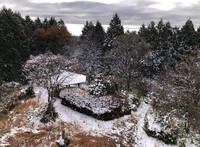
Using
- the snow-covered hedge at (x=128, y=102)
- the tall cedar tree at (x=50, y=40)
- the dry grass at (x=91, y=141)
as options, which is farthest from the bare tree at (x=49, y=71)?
the tall cedar tree at (x=50, y=40)

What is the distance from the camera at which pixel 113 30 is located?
203 feet

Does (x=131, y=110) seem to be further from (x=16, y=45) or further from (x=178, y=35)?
(x=178, y=35)

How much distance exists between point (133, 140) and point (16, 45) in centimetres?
3292

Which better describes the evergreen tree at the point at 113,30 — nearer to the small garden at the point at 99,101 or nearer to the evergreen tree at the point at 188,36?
the evergreen tree at the point at 188,36

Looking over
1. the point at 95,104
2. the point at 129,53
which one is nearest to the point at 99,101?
the point at 95,104

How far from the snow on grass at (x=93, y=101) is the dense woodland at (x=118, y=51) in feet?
17.9

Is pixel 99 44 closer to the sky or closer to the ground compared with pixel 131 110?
closer to the sky

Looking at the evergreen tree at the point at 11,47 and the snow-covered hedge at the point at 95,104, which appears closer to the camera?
the snow-covered hedge at the point at 95,104

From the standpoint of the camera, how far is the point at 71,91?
31.3 m

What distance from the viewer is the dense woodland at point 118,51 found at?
1635 inches

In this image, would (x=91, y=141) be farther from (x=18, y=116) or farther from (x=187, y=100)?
(x=187, y=100)

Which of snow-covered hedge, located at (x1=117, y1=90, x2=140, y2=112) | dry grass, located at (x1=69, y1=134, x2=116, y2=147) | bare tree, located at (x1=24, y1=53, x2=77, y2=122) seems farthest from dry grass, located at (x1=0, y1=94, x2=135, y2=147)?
snow-covered hedge, located at (x1=117, y1=90, x2=140, y2=112)

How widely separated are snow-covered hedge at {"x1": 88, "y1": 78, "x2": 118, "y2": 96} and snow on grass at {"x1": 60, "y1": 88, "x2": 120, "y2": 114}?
59 centimetres

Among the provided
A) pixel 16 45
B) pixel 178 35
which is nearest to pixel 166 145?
pixel 16 45
